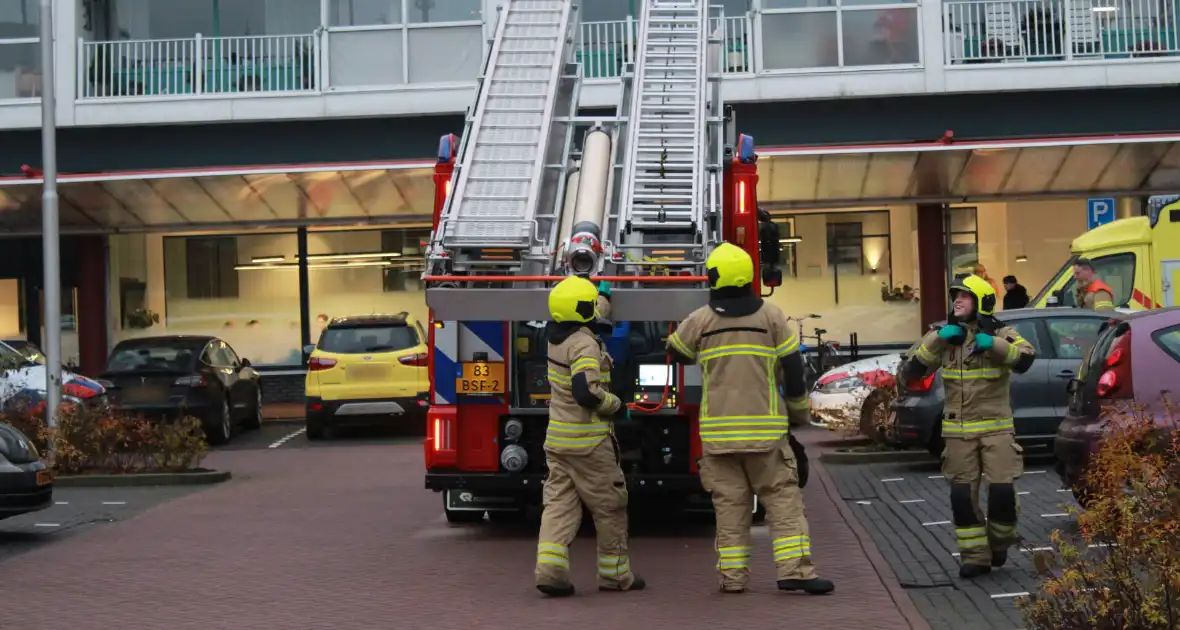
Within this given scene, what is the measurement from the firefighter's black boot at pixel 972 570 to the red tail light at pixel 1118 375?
1583 millimetres

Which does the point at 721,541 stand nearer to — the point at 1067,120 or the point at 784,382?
the point at 784,382

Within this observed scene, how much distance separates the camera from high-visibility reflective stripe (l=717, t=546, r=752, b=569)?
8383mm

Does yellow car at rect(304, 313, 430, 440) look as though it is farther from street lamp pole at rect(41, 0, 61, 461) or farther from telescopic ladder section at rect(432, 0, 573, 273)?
telescopic ladder section at rect(432, 0, 573, 273)

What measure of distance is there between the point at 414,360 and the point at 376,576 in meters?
10.0

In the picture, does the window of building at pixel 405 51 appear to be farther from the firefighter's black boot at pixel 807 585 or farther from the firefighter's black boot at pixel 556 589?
the firefighter's black boot at pixel 807 585

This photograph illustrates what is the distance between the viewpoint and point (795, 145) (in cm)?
2380

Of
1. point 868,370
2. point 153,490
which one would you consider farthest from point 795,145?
point 153,490

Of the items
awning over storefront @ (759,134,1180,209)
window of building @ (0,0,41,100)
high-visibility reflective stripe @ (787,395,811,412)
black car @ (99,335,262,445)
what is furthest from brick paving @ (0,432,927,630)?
window of building @ (0,0,41,100)

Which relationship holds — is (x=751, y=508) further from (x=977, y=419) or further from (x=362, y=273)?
(x=362, y=273)

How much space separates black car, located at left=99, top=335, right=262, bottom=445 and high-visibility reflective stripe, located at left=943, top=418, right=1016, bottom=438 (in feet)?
39.2

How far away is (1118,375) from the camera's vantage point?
970 cm

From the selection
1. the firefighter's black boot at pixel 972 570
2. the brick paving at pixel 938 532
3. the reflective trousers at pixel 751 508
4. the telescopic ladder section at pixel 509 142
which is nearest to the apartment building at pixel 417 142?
the brick paving at pixel 938 532

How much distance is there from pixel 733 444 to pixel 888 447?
Result: 7.86 meters

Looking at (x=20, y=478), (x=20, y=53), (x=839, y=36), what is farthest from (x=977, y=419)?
(x=20, y=53)
